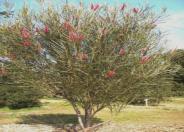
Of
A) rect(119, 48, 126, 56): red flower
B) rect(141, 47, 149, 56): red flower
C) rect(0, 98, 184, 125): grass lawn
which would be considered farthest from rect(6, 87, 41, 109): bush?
rect(119, 48, 126, 56): red flower

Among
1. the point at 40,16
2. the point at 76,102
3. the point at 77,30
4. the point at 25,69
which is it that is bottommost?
the point at 76,102

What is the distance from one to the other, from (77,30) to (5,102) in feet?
54.8

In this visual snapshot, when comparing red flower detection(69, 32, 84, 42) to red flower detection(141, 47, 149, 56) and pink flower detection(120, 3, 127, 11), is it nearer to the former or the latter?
pink flower detection(120, 3, 127, 11)

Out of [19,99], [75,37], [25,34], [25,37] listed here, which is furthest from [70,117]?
[75,37]

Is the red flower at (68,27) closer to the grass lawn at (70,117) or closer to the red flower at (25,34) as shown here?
the red flower at (25,34)

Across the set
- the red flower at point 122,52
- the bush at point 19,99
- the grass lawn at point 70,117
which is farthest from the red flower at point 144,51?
the bush at point 19,99

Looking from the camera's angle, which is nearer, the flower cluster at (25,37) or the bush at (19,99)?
the flower cluster at (25,37)

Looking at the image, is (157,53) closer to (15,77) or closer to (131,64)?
(131,64)

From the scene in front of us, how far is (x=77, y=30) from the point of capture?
41.7 feet

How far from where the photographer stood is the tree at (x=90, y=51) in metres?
12.5

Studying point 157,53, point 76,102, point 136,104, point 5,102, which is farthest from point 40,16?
point 136,104

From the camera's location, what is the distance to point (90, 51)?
12805 millimetres

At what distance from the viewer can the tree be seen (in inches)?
493

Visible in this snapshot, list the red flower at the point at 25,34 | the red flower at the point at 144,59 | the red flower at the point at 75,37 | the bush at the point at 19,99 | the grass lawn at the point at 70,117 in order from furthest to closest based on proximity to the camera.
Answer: the bush at the point at 19,99 → the grass lawn at the point at 70,117 → the red flower at the point at 25,34 → the red flower at the point at 144,59 → the red flower at the point at 75,37
